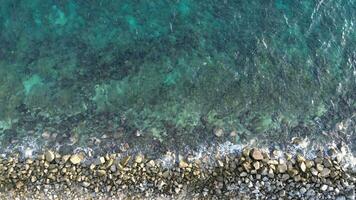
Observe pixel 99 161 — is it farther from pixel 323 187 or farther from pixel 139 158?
pixel 323 187

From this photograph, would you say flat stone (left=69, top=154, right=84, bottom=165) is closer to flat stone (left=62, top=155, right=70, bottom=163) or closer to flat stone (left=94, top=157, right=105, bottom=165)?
flat stone (left=62, top=155, right=70, bottom=163)

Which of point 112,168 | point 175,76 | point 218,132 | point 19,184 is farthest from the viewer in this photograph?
point 175,76

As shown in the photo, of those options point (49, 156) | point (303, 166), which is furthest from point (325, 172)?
point (49, 156)

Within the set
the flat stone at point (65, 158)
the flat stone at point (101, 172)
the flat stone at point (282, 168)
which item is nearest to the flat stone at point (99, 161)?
the flat stone at point (101, 172)

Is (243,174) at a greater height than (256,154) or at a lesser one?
lesser

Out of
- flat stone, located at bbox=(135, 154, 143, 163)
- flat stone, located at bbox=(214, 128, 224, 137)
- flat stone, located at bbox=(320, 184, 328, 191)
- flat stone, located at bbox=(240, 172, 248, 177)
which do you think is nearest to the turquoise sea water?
flat stone, located at bbox=(214, 128, 224, 137)

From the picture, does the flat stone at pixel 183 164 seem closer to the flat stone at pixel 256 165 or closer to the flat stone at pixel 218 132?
the flat stone at pixel 218 132
